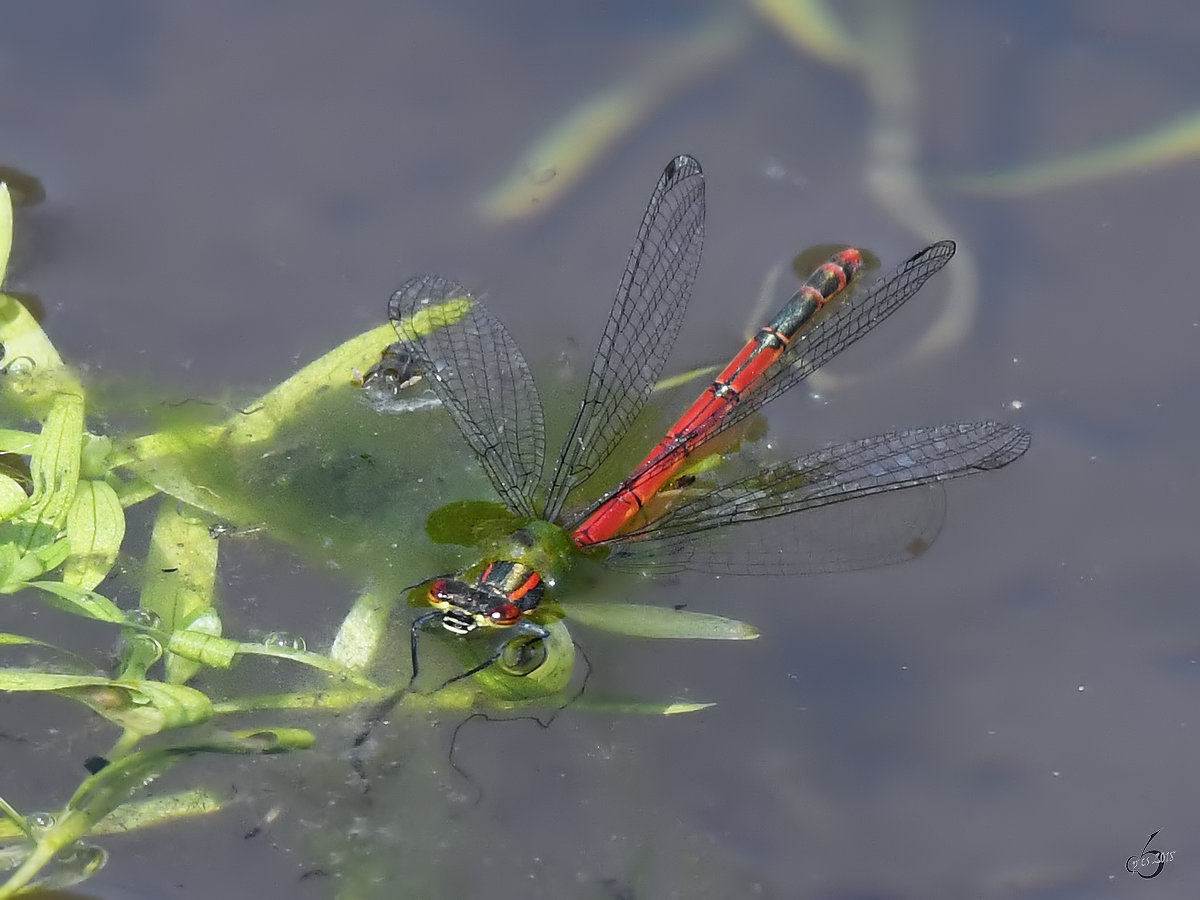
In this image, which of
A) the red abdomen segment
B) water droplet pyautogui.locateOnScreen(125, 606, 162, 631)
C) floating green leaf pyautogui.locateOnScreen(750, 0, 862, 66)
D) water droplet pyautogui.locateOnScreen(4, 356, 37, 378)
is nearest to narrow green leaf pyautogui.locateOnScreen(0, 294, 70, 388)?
water droplet pyautogui.locateOnScreen(4, 356, 37, 378)

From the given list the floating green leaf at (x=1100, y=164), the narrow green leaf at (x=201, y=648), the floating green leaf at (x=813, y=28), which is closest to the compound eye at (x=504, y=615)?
the narrow green leaf at (x=201, y=648)

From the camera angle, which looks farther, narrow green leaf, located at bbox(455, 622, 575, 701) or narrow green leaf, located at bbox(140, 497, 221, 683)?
narrow green leaf, located at bbox(455, 622, 575, 701)

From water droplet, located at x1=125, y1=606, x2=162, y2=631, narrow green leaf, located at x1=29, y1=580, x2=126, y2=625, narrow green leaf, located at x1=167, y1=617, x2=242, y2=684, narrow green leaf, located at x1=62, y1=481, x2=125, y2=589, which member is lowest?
narrow green leaf, located at x1=167, y1=617, x2=242, y2=684

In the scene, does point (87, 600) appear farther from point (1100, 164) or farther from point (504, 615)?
point (1100, 164)

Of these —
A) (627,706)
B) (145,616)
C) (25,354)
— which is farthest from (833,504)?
(25,354)

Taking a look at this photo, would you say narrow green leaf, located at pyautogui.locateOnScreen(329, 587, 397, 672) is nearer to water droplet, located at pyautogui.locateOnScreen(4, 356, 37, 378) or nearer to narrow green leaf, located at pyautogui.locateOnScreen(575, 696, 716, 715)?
narrow green leaf, located at pyautogui.locateOnScreen(575, 696, 716, 715)

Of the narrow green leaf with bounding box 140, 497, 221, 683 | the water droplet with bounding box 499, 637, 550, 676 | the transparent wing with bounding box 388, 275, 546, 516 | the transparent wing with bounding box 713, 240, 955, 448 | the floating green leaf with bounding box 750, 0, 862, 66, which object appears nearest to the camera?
the narrow green leaf with bounding box 140, 497, 221, 683

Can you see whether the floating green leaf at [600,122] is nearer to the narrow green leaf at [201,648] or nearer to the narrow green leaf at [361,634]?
the narrow green leaf at [361,634]
